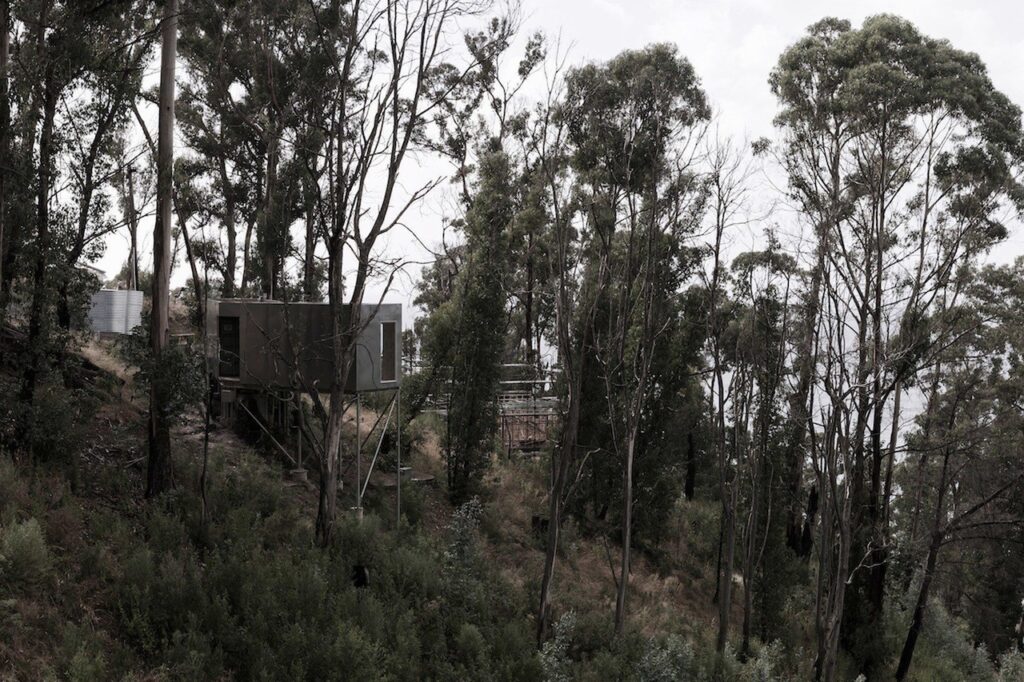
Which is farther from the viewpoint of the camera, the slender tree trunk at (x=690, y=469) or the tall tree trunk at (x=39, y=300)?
the slender tree trunk at (x=690, y=469)

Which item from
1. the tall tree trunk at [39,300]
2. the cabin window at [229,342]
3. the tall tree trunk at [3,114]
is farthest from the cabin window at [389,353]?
the tall tree trunk at [3,114]

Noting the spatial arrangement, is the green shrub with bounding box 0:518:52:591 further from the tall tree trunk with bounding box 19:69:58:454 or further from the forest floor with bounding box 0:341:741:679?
the tall tree trunk with bounding box 19:69:58:454

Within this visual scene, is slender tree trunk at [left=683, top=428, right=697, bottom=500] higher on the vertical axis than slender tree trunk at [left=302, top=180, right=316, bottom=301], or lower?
lower

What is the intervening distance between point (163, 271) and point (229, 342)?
418 centimetres

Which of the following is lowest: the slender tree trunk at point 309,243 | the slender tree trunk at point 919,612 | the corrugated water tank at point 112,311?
A: the slender tree trunk at point 919,612

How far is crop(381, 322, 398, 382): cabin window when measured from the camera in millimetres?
17000

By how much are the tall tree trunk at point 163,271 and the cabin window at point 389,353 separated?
4.30 metres

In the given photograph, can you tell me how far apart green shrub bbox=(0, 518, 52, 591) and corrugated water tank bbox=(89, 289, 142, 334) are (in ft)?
53.4

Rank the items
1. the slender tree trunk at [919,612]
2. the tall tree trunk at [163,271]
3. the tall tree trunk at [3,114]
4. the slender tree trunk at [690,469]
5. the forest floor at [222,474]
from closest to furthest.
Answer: the forest floor at [222,474] < the tall tree trunk at [3,114] < the tall tree trunk at [163,271] < the slender tree trunk at [919,612] < the slender tree trunk at [690,469]

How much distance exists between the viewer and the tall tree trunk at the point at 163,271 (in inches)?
532

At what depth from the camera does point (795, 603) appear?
79.0 feet

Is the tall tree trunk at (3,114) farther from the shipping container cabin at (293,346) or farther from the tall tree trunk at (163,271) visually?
the shipping container cabin at (293,346)

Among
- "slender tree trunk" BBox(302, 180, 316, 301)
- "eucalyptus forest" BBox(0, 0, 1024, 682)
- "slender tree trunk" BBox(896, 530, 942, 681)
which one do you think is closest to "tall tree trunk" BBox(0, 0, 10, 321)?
"eucalyptus forest" BBox(0, 0, 1024, 682)

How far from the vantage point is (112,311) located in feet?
85.7
